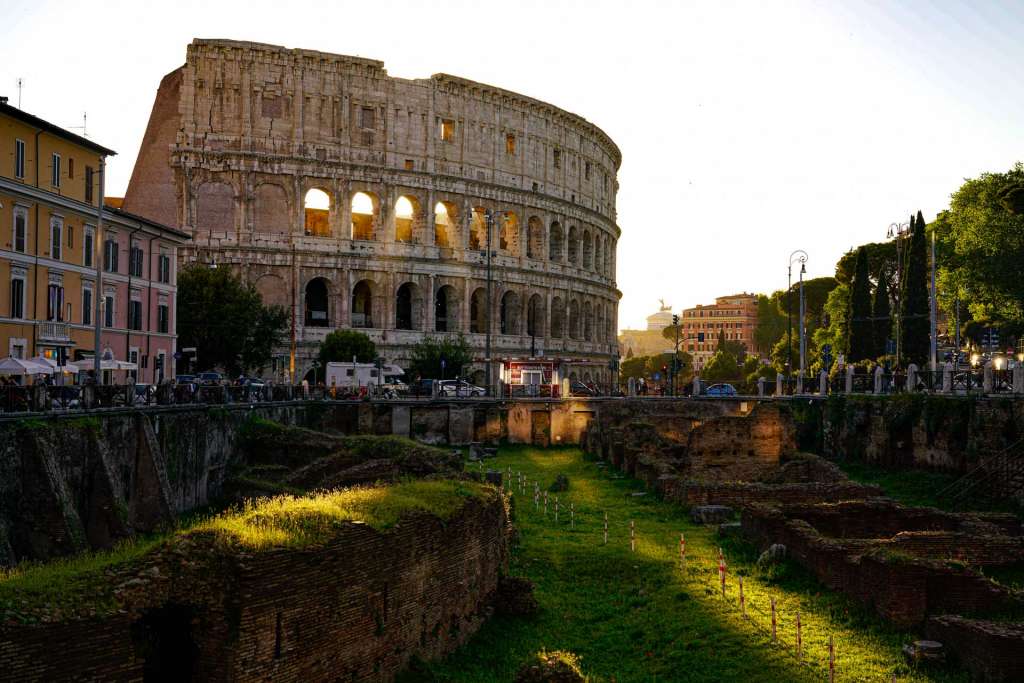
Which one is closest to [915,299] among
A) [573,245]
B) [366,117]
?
[573,245]

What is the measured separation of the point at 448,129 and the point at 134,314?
41244mm

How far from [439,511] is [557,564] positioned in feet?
24.2

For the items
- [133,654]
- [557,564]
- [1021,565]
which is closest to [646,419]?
[557,564]

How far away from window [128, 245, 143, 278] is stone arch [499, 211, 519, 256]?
43519mm

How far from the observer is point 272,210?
7294 centimetres

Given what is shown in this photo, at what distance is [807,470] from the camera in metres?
29.9

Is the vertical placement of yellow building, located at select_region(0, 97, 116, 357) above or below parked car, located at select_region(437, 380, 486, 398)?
above

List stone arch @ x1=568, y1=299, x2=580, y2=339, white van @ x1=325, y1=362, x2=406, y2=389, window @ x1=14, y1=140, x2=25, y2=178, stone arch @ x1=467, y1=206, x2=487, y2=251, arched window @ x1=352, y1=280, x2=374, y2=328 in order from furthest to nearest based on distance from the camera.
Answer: stone arch @ x1=568, y1=299, x2=580, y2=339 → stone arch @ x1=467, y1=206, x2=487, y2=251 → arched window @ x1=352, y1=280, x2=374, y2=328 → white van @ x1=325, y1=362, x2=406, y2=389 → window @ x1=14, y1=140, x2=25, y2=178

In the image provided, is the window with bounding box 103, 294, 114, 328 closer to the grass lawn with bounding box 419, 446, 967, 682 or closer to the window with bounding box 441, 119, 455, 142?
the grass lawn with bounding box 419, 446, 967, 682

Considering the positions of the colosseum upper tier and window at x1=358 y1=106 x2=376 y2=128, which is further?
window at x1=358 y1=106 x2=376 y2=128

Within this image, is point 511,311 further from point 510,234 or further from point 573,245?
point 573,245

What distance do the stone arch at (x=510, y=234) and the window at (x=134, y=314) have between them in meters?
43.5

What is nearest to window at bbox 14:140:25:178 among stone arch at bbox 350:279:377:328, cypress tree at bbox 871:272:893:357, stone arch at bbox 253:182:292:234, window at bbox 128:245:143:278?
window at bbox 128:245:143:278

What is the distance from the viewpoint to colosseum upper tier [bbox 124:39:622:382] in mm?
70938
